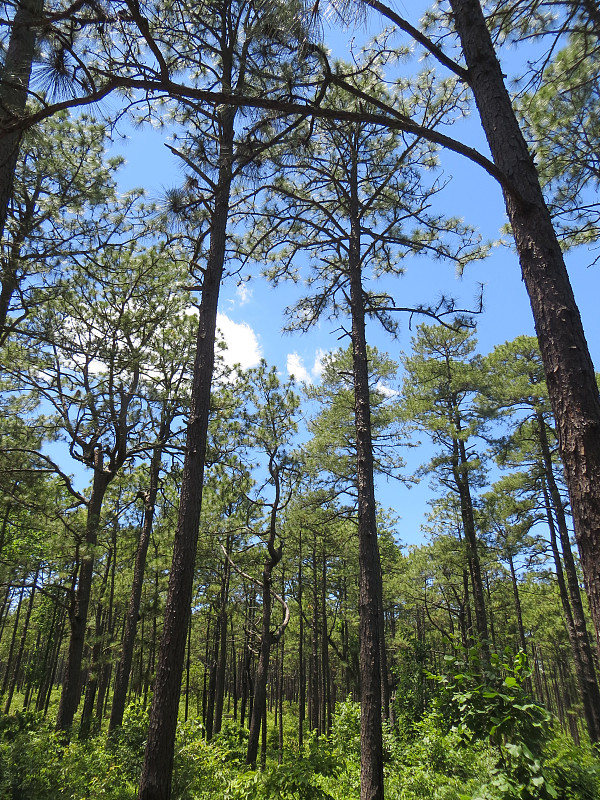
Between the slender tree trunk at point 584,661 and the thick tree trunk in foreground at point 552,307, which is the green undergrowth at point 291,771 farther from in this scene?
the slender tree trunk at point 584,661

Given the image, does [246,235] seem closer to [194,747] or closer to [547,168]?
[547,168]

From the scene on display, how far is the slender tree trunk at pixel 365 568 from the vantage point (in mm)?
5285

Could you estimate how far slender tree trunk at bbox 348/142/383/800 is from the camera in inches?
208

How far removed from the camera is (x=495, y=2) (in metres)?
4.62

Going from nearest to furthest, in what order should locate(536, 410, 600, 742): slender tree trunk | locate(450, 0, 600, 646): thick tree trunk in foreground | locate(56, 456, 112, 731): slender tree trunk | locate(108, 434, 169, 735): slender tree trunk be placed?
locate(450, 0, 600, 646): thick tree trunk in foreground < locate(56, 456, 112, 731): slender tree trunk < locate(108, 434, 169, 735): slender tree trunk < locate(536, 410, 600, 742): slender tree trunk

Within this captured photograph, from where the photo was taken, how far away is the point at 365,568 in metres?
6.08

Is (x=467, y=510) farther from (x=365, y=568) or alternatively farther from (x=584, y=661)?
(x=365, y=568)

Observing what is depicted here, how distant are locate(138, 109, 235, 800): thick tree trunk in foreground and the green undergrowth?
7.31 feet

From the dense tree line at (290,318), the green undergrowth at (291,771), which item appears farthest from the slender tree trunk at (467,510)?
the green undergrowth at (291,771)

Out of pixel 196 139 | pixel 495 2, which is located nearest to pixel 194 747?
pixel 196 139

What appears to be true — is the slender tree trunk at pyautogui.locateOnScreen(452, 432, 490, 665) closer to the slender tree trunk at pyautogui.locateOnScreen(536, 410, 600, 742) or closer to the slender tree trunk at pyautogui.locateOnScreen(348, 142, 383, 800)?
the slender tree trunk at pyautogui.locateOnScreen(536, 410, 600, 742)

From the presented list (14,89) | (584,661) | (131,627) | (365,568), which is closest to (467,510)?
(584,661)

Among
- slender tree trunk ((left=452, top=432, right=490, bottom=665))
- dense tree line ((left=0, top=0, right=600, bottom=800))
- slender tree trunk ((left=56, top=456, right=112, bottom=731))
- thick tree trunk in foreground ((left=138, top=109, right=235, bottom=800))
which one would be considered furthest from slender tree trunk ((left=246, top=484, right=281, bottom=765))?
slender tree trunk ((left=452, top=432, right=490, bottom=665))

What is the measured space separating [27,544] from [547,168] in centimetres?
2416
